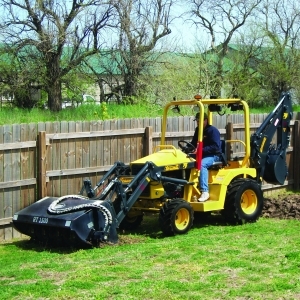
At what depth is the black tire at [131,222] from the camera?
12030 millimetres

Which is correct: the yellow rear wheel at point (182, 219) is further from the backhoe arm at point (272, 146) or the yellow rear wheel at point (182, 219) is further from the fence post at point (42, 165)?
the backhoe arm at point (272, 146)

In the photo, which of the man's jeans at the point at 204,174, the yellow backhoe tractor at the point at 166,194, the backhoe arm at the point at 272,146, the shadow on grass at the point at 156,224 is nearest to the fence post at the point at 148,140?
the yellow backhoe tractor at the point at 166,194

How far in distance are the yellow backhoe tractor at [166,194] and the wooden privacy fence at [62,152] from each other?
0.72 metres

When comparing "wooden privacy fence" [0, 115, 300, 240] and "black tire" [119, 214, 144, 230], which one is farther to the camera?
"black tire" [119, 214, 144, 230]

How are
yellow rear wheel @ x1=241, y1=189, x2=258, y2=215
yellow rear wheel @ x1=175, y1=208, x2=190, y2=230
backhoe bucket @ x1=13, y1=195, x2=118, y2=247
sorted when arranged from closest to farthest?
1. backhoe bucket @ x1=13, y1=195, x2=118, y2=247
2. yellow rear wheel @ x1=175, y1=208, x2=190, y2=230
3. yellow rear wheel @ x1=241, y1=189, x2=258, y2=215

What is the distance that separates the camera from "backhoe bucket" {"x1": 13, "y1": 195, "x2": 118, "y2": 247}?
998 cm

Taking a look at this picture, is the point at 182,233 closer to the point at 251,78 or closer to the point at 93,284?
the point at 93,284

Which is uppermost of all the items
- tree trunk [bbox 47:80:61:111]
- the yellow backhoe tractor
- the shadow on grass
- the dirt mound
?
tree trunk [bbox 47:80:61:111]

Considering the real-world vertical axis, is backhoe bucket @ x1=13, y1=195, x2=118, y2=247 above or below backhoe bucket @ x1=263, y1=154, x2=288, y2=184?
below

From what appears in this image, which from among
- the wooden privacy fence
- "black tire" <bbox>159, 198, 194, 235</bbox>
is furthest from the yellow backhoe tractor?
the wooden privacy fence

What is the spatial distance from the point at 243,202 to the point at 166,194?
163 cm

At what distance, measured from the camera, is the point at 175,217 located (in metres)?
11.2

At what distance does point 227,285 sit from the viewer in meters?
7.48

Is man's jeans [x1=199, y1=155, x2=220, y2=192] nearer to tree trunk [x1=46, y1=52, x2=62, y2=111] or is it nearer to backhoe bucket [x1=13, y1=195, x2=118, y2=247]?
backhoe bucket [x1=13, y1=195, x2=118, y2=247]
